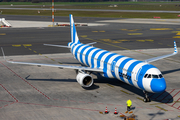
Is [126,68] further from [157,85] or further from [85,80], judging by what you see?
[85,80]

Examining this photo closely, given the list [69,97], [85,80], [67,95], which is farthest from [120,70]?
[67,95]

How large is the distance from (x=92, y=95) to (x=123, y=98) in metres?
3.81

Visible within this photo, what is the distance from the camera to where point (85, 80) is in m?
33.1

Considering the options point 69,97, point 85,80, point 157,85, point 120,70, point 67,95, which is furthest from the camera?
point 85,80

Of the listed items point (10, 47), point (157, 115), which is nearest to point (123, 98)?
point (157, 115)

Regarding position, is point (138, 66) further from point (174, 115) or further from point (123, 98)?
point (174, 115)

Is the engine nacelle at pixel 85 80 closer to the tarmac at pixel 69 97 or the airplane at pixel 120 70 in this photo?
the airplane at pixel 120 70

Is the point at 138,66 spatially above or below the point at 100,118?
above

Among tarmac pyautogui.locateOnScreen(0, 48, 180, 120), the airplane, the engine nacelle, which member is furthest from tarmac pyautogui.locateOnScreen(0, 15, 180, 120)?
the airplane

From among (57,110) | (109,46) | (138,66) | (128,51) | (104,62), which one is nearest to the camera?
(57,110)

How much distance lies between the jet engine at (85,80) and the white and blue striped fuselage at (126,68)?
259 cm

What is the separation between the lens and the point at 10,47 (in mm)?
63969

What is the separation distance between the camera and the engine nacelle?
3244cm

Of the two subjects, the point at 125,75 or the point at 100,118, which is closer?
the point at 100,118
